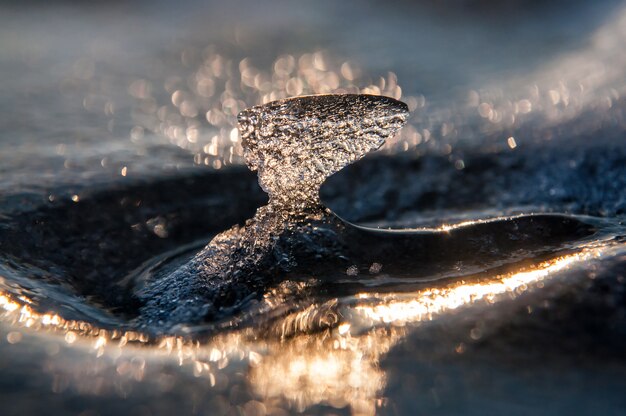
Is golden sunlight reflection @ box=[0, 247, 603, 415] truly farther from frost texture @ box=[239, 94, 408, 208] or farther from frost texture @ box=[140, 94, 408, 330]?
frost texture @ box=[239, 94, 408, 208]

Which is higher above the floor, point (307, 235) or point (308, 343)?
point (307, 235)

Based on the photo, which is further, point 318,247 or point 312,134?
point 312,134

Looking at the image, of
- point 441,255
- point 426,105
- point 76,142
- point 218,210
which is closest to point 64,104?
point 76,142

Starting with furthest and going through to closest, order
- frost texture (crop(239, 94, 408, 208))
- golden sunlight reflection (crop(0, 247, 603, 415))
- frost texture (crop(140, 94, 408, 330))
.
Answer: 1. frost texture (crop(239, 94, 408, 208))
2. frost texture (crop(140, 94, 408, 330))
3. golden sunlight reflection (crop(0, 247, 603, 415))

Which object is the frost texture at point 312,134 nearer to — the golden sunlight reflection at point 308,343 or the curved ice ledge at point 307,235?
the curved ice ledge at point 307,235

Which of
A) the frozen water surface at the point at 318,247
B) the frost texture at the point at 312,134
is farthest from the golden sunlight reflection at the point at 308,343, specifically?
the frost texture at the point at 312,134

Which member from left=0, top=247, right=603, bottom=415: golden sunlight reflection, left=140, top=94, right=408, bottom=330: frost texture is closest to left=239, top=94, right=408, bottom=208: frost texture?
left=140, top=94, right=408, bottom=330: frost texture

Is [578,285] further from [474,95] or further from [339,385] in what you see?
[474,95]

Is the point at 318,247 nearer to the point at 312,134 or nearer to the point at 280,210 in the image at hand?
the point at 280,210

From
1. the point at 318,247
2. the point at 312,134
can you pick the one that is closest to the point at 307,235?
the point at 318,247
